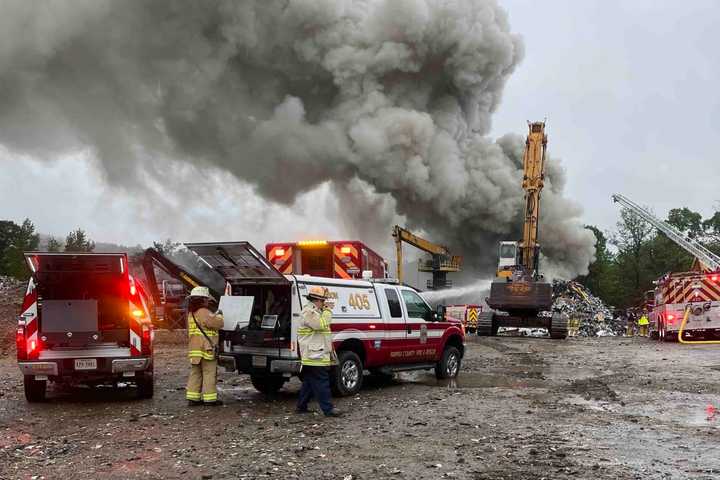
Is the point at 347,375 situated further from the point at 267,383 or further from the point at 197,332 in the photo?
the point at 197,332

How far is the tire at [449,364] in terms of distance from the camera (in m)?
11.1

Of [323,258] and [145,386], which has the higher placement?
[323,258]

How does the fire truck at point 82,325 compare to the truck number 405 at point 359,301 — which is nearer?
the fire truck at point 82,325

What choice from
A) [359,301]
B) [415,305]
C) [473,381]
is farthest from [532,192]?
[359,301]

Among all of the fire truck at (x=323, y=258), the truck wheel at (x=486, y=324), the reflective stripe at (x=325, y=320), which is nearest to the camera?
the reflective stripe at (x=325, y=320)

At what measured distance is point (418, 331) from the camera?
10469mm

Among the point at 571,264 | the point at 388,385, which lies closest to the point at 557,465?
the point at 388,385

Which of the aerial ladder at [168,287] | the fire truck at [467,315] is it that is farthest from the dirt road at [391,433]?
the fire truck at [467,315]

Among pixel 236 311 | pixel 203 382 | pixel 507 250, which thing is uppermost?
pixel 507 250

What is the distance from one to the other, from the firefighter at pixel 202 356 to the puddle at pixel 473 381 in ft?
12.1

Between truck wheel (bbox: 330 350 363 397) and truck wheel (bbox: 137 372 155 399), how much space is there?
8.07 ft

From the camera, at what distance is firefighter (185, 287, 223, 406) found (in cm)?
823

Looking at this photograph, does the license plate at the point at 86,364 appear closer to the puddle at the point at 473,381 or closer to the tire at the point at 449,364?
the puddle at the point at 473,381

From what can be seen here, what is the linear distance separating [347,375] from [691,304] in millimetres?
13873
